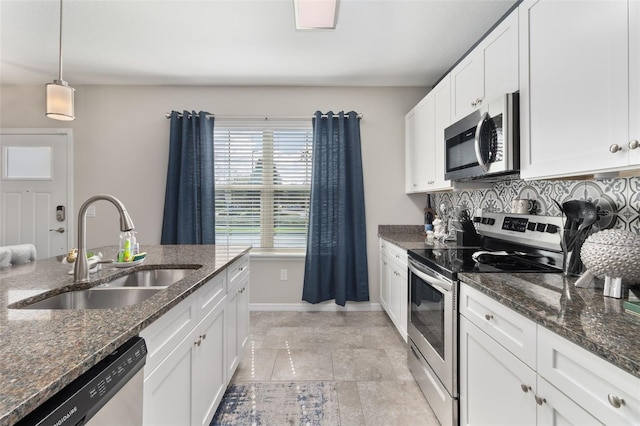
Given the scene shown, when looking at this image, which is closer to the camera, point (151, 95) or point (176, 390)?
point (176, 390)

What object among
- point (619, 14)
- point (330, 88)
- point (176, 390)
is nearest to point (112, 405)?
point (176, 390)

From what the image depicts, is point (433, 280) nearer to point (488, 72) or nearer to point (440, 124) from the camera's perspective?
point (488, 72)

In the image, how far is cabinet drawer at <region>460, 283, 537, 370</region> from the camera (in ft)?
3.18

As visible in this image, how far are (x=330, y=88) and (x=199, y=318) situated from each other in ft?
9.23

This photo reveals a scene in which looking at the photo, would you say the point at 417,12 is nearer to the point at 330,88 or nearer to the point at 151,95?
the point at 330,88

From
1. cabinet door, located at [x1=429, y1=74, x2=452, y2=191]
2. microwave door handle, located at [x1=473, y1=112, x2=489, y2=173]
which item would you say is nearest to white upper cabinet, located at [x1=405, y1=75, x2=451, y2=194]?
cabinet door, located at [x1=429, y1=74, x2=452, y2=191]

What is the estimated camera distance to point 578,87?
3.81ft

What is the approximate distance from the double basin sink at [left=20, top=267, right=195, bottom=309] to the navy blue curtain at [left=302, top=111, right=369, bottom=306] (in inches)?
68.0

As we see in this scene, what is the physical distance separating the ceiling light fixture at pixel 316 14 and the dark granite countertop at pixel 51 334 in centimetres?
170

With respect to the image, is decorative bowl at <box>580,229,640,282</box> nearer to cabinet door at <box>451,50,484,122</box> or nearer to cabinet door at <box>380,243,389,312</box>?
cabinet door at <box>451,50,484,122</box>

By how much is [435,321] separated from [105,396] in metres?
1.49

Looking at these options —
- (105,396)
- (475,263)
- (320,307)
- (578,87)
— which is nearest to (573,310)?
(475,263)

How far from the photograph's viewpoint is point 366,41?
2406 mm

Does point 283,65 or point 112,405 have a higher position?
point 283,65
